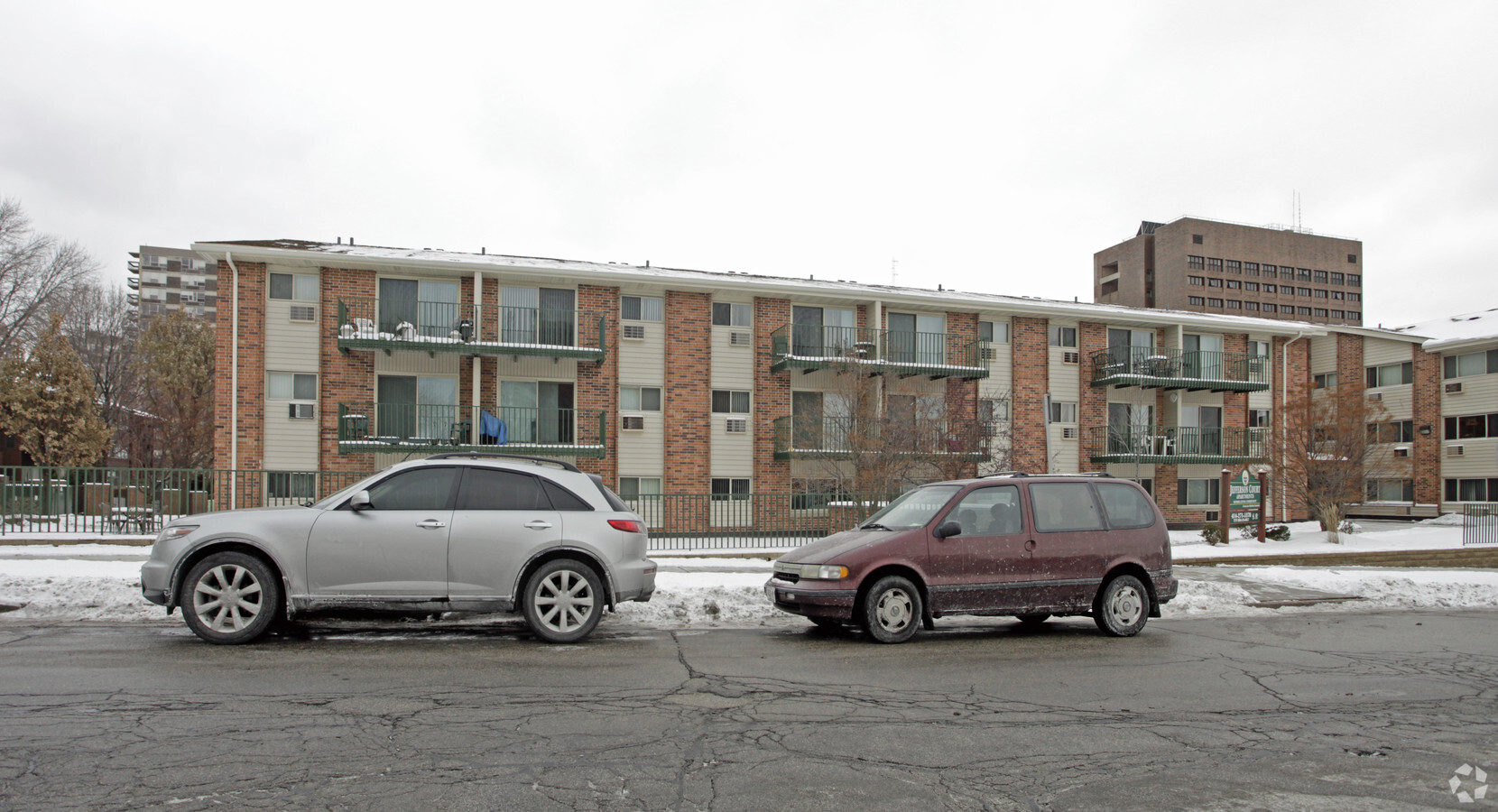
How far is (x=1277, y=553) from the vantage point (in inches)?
787

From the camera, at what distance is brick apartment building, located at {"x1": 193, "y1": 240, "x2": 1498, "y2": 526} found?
78.6 feet

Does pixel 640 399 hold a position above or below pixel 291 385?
below

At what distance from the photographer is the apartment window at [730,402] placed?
2707cm

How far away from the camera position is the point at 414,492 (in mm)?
8023

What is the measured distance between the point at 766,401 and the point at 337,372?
1220 centimetres

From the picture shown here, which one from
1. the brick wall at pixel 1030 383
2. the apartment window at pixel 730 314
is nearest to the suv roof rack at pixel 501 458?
the apartment window at pixel 730 314

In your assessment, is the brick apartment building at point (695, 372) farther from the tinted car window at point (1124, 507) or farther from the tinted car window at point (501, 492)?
the tinted car window at point (1124, 507)

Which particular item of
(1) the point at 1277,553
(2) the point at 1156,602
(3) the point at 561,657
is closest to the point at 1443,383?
(1) the point at 1277,553

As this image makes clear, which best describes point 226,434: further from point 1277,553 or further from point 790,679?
point 1277,553

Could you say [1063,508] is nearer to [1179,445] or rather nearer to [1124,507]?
[1124,507]

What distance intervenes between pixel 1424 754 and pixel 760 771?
150 inches

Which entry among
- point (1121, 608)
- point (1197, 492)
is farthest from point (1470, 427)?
point (1121, 608)

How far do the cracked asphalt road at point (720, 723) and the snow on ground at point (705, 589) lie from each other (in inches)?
37.1
